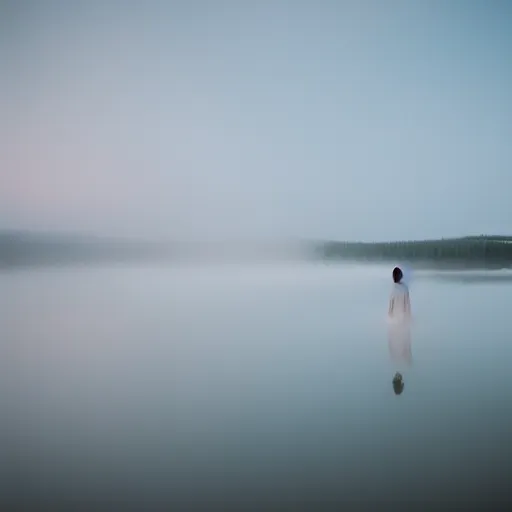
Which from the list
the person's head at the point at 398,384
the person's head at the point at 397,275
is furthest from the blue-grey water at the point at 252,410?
the person's head at the point at 397,275

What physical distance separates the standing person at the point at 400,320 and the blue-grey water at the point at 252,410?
0.11 m

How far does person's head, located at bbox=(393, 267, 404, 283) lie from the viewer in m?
3.78

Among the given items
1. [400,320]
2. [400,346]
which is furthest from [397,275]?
[400,346]

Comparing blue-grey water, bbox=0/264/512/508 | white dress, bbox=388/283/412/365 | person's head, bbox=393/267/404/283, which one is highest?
person's head, bbox=393/267/404/283

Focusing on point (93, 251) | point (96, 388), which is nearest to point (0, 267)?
point (93, 251)

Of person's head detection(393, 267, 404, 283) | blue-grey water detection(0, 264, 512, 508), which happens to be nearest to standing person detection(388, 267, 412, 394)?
person's head detection(393, 267, 404, 283)

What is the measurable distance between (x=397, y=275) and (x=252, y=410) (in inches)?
64.9

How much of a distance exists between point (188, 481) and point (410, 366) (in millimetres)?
2132

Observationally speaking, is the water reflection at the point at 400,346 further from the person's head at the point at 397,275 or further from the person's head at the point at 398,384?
the person's head at the point at 397,275

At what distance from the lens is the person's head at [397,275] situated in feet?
12.4

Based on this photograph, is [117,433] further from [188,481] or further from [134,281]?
[134,281]

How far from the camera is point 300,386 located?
329 centimetres

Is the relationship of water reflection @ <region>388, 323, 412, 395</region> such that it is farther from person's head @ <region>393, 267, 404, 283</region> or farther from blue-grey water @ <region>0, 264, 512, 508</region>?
person's head @ <region>393, 267, 404, 283</region>

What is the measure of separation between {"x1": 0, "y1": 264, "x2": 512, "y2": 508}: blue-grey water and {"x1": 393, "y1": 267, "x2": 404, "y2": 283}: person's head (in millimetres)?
660
